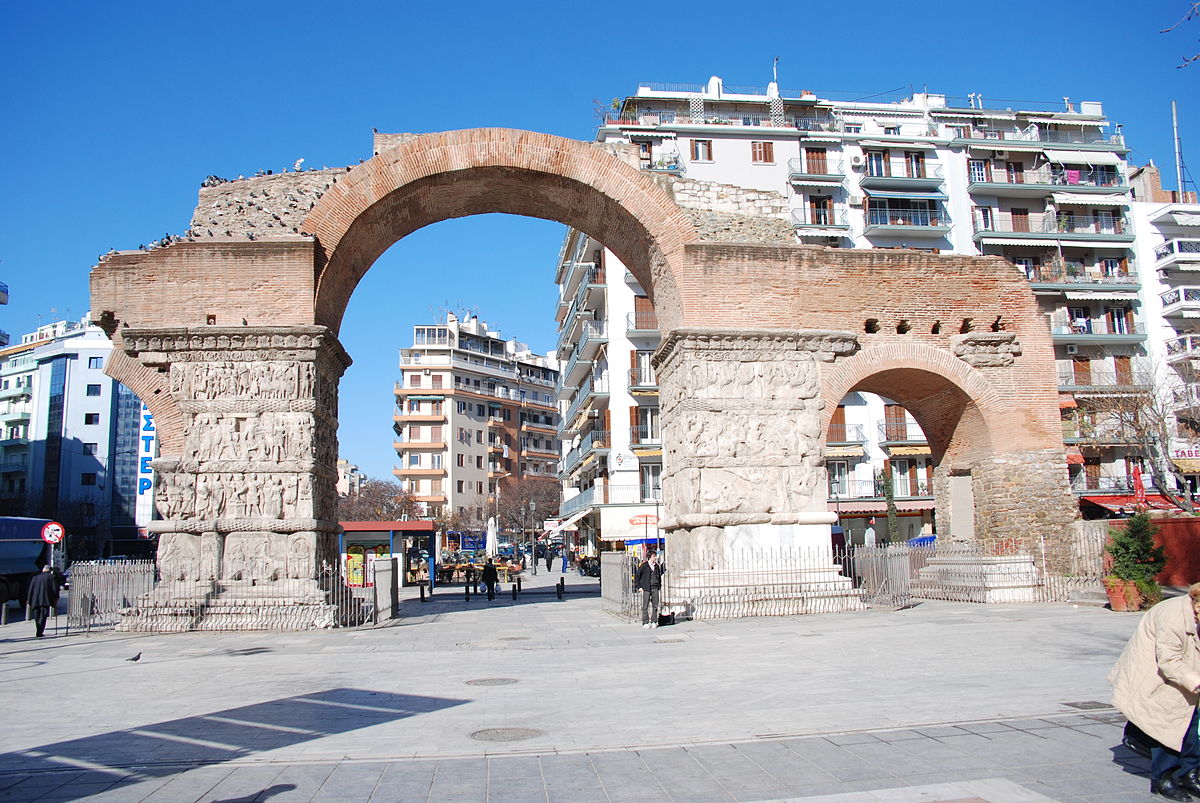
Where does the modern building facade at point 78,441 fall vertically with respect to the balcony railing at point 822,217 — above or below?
below

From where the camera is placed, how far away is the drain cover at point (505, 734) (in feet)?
22.0

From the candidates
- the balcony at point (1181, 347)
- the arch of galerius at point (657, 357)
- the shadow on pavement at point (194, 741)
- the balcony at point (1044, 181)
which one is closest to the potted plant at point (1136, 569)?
the arch of galerius at point (657, 357)

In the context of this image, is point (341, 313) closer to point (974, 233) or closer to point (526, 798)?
point (526, 798)

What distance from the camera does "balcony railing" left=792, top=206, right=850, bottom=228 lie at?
1695 inches

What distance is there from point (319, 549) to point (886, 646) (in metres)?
9.71

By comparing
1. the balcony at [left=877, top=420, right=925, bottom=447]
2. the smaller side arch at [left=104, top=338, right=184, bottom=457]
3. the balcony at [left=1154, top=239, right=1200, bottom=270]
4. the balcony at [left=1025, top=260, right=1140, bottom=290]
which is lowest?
the smaller side arch at [left=104, top=338, right=184, bottom=457]

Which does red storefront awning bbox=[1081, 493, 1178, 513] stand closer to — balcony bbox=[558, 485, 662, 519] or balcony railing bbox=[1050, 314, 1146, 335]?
balcony railing bbox=[1050, 314, 1146, 335]

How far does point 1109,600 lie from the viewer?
1583cm

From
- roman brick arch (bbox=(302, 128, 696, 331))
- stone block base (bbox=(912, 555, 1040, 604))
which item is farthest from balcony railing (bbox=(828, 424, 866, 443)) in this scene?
roman brick arch (bbox=(302, 128, 696, 331))

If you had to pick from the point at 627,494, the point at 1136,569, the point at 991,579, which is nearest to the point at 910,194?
the point at 627,494

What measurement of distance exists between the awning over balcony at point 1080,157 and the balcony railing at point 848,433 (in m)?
18.2

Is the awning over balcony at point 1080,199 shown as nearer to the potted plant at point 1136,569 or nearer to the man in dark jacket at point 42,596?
the potted plant at point 1136,569

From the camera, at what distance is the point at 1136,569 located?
15367 mm

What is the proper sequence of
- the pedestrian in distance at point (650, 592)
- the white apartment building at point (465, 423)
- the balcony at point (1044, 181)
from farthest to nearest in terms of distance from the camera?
the white apartment building at point (465, 423) → the balcony at point (1044, 181) → the pedestrian in distance at point (650, 592)
